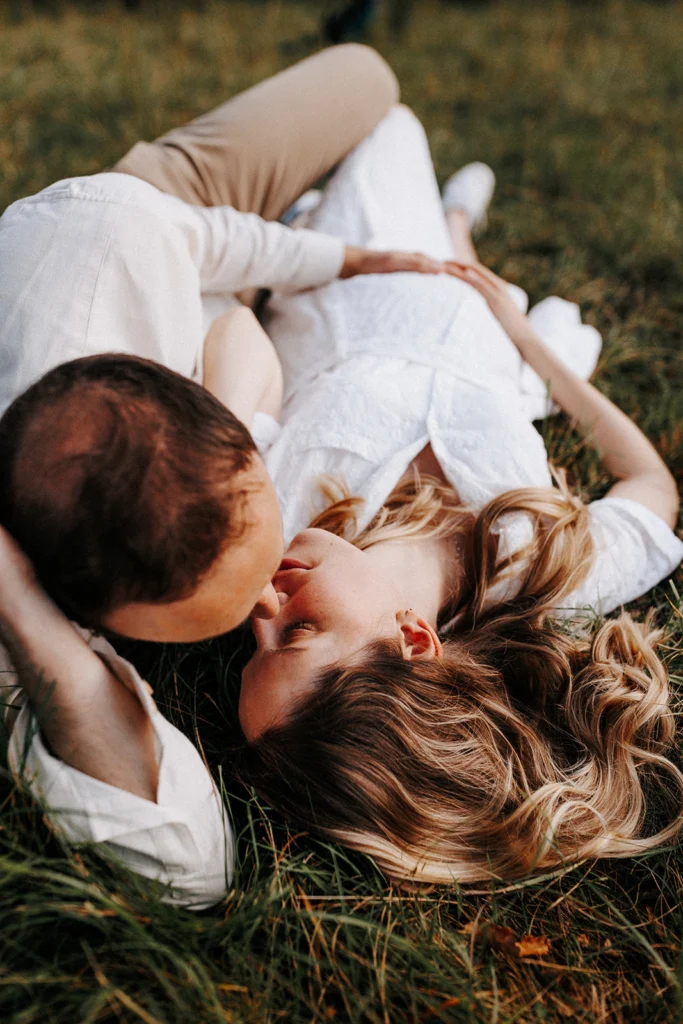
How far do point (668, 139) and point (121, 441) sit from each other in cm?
477

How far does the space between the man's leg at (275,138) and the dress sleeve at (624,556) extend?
1.68 meters

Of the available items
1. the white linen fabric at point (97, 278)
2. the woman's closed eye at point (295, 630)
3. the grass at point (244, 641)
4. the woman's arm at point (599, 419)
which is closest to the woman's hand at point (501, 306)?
the woman's arm at point (599, 419)

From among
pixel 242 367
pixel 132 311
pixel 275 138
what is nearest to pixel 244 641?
pixel 242 367

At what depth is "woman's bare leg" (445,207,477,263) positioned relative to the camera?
3.49 meters

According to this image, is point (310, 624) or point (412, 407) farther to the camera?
point (412, 407)

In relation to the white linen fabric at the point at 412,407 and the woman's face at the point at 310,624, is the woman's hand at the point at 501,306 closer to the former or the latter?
the white linen fabric at the point at 412,407

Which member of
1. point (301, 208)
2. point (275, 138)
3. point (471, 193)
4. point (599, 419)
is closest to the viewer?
point (599, 419)

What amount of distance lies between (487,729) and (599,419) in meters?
1.23

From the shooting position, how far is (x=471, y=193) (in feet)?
12.5

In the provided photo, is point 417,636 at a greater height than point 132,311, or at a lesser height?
lesser

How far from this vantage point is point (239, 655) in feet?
6.98

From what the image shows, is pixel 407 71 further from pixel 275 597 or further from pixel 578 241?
pixel 275 597

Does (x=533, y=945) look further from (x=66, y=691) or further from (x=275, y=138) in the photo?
(x=275, y=138)

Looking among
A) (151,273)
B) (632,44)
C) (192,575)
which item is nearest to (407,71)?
(632,44)
